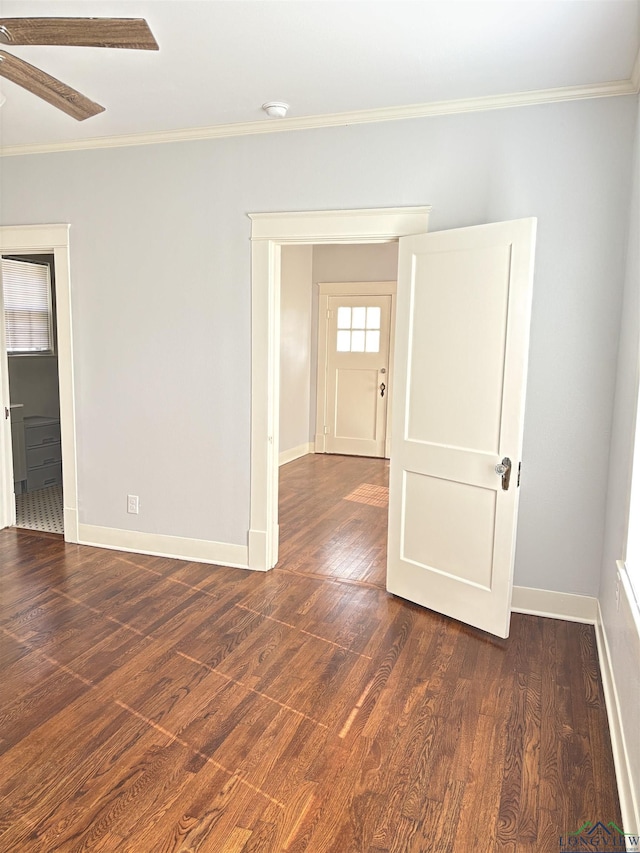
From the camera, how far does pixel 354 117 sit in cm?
336

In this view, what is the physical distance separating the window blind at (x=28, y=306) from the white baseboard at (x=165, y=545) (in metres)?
2.36

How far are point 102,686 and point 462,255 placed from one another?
260cm

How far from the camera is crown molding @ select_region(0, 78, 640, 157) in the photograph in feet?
9.69

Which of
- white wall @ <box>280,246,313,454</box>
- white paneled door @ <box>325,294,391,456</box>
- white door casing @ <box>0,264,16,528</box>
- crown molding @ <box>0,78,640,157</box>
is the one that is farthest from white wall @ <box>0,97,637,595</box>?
white paneled door @ <box>325,294,391,456</box>

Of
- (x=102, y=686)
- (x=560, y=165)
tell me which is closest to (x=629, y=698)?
(x=102, y=686)

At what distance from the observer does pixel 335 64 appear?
275 centimetres

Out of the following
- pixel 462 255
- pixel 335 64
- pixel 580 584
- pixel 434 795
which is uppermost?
pixel 335 64

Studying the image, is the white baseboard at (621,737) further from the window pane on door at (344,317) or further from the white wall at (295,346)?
the window pane on door at (344,317)

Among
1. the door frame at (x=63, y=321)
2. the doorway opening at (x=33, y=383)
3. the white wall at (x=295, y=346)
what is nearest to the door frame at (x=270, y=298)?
the door frame at (x=63, y=321)

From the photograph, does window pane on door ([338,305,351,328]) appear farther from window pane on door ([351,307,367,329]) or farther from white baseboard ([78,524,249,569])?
white baseboard ([78,524,249,569])

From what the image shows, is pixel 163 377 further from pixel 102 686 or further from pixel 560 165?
pixel 560 165

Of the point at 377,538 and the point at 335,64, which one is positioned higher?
the point at 335,64

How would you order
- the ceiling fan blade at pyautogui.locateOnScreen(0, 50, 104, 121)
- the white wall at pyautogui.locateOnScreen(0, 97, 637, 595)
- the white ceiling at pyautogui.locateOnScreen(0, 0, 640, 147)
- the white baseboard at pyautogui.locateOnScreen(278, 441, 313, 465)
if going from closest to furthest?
the ceiling fan blade at pyautogui.locateOnScreen(0, 50, 104, 121), the white ceiling at pyautogui.locateOnScreen(0, 0, 640, 147), the white wall at pyautogui.locateOnScreen(0, 97, 637, 595), the white baseboard at pyautogui.locateOnScreen(278, 441, 313, 465)

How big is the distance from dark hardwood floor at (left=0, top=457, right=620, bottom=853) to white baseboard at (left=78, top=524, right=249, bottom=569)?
0.59 ft
